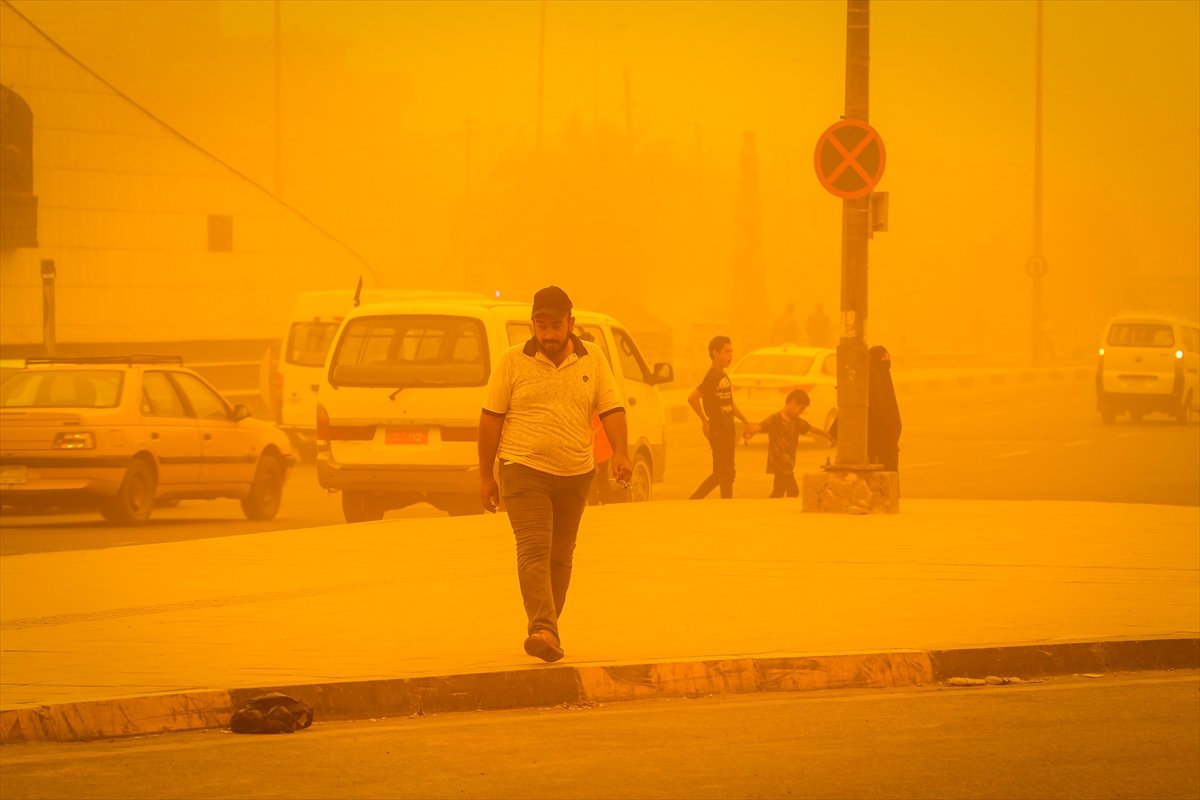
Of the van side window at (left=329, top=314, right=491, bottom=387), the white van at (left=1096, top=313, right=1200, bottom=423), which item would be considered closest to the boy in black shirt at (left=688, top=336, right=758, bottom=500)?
the van side window at (left=329, top=314, right=491, bottom=387)

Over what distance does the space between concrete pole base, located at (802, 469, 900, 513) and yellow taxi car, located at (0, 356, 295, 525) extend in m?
6.50

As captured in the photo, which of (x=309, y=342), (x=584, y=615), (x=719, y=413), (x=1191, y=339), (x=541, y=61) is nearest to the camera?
(x=584, y=615)

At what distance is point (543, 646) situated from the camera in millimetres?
8977

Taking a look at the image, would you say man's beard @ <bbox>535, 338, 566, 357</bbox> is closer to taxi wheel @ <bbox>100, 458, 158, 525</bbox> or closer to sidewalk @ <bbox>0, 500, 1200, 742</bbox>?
sidewalk @ <bbox>0, 500, 1200, 742</bbox>

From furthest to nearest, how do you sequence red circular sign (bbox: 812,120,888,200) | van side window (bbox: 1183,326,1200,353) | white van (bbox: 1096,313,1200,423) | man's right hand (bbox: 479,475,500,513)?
van side window (bbox: 1183,326,1200,353), white van (bbox: 1096,313,1200,423), red circular sign (bbox: 812,120,888,200), man's right hand (bbox: 479,475,500,513)

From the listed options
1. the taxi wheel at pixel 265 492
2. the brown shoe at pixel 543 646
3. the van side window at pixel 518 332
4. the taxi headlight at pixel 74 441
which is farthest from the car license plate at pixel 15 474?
the brown shoe at pixel 543 646

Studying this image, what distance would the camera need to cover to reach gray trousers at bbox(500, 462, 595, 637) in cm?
915

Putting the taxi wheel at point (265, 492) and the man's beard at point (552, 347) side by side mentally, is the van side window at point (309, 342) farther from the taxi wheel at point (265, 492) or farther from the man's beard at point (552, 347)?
the man's beard at point (552, 347)

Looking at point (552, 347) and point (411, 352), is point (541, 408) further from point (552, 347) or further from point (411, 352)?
point (411, 352)

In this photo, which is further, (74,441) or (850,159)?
(74,441)

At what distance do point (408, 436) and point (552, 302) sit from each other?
7922mm

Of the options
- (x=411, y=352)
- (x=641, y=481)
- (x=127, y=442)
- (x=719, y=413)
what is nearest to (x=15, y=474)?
(x=127, y=442)

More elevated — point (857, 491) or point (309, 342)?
point (309, 342)

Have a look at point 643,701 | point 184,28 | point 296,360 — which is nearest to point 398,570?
point 643,701
